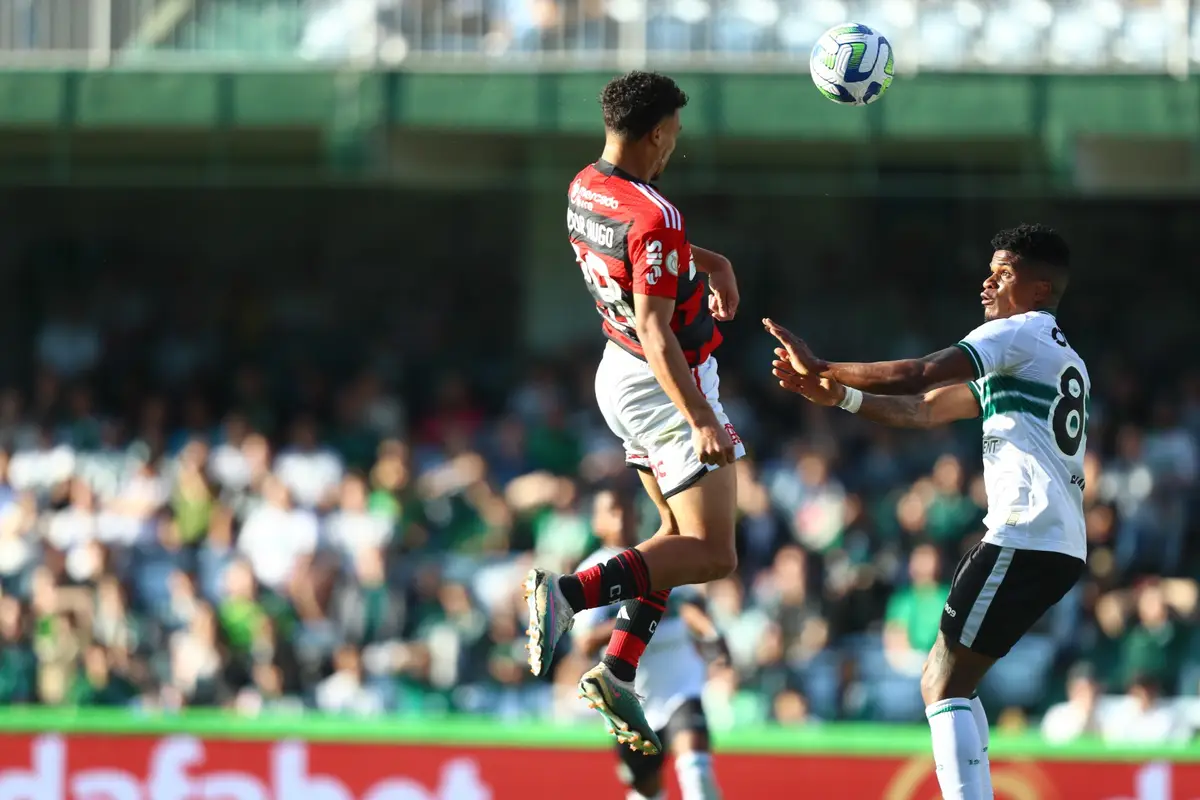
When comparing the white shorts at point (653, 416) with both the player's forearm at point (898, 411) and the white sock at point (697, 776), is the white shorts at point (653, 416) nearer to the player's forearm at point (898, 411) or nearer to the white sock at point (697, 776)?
the player's forearm at point (898, 411)

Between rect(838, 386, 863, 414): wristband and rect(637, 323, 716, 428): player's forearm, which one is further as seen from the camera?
rect(838, 386, 863, 414): wristband

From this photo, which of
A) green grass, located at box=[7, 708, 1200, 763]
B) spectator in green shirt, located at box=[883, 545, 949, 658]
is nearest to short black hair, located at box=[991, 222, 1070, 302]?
green grass, located at box=[7, 708, 1200, 763]

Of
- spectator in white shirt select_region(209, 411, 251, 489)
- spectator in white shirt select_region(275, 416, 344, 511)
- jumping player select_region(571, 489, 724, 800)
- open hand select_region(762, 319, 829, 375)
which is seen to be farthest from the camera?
spectator in white shirt select_region(209, 411, 251, 489)

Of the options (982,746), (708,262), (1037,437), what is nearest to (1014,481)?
(1037,437)

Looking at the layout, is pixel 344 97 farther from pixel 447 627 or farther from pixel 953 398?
pixel 953 398

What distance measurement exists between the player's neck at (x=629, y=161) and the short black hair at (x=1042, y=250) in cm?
136

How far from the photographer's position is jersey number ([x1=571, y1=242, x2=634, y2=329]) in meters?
7.00

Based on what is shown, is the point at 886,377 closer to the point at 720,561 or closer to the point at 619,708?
the point at 720,561

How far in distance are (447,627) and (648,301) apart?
20.9 feet

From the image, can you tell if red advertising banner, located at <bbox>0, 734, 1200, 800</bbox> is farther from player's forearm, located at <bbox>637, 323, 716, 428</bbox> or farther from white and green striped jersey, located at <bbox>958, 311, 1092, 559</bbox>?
player's forearm, located at <bbox>637, 323, 716, 428</bbox>

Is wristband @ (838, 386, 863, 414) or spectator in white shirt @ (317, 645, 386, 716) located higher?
wristband @ (838, 386, 863, 414)

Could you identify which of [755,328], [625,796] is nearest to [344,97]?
[755,328]

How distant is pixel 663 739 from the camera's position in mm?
9672

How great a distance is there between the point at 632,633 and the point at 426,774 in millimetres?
3994
